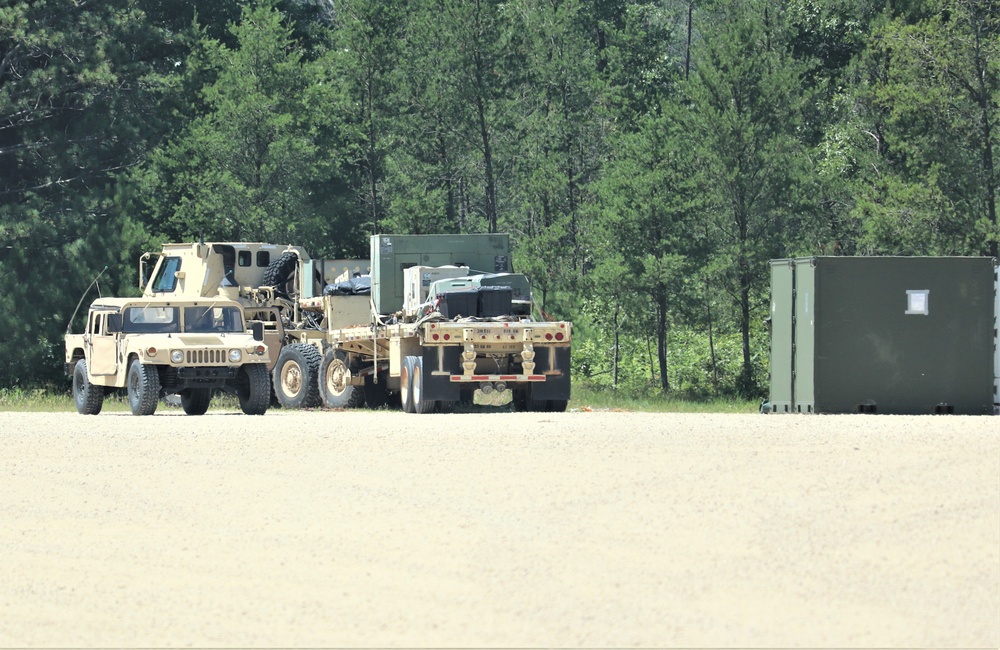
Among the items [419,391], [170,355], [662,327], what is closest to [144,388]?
[170,355]

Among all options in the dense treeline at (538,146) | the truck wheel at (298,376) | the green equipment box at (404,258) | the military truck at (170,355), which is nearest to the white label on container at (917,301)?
the green equipment box at (404,258)

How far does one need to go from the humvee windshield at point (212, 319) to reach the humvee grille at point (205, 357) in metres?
1.21

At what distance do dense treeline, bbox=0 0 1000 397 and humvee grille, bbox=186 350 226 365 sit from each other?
17644 millimetres

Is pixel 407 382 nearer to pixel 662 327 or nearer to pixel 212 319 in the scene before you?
pixel 212 319

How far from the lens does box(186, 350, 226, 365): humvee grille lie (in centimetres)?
2506

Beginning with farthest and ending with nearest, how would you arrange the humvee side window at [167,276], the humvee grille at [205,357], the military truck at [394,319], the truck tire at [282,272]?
1. the truck tire at [282,272]
2. the humvee side window at [167,276]
3. the military truck at [394,319]
4. the humvee grille at [205,357]

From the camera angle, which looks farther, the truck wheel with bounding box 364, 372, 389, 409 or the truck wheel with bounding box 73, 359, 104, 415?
the truck wheel with bounding box 364, 372, 389, 409

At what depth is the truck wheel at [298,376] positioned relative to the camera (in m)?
31.8

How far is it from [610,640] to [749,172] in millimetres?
33458

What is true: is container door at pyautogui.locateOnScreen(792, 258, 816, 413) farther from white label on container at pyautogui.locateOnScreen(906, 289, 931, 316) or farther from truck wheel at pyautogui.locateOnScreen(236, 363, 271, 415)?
truck wheel at pyautogui.locateOnScreen(236, 363, 271, 415)

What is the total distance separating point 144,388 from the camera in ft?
81.8

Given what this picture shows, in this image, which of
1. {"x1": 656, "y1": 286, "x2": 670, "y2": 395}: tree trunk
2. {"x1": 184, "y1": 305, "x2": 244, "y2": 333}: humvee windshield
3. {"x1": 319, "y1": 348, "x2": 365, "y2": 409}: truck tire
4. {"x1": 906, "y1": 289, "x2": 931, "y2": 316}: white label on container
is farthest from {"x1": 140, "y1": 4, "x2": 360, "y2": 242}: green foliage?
{"x1": 906, "y1": 289, "x2": 931, "y2": 316}: white label on container

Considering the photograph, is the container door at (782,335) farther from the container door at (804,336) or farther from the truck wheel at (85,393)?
the truck wheel at (85,393)

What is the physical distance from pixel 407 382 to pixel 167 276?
7.79 m
